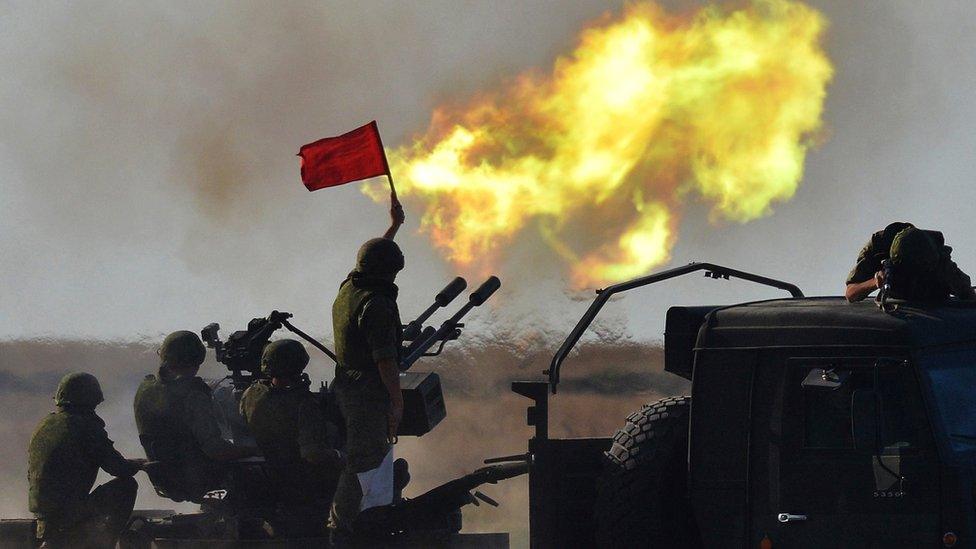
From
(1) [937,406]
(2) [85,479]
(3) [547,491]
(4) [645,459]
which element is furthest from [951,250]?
(2) [85,479]

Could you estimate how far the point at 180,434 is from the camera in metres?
14.4

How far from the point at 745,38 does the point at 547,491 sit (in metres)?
12.5

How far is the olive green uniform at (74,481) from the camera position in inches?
540

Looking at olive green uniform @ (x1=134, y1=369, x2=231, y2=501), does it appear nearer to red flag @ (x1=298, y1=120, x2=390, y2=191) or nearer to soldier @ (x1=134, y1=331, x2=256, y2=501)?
soldier @ (x1=134, y1=331, x2=256, y2=501)

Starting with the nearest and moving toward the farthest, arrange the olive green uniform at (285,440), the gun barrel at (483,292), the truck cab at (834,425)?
1. the truck cab at (834,425)
2. the olive green uniform at (285,440)
3. the gun barrel at (483,292)

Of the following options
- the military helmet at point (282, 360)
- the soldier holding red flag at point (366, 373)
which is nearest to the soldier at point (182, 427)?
the military helmet at point (282, 360)

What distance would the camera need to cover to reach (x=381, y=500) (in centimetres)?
1238

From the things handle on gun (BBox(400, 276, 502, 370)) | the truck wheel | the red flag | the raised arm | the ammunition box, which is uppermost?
the red flag

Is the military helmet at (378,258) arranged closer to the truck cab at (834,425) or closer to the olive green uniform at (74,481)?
the truck cab at (834,425)

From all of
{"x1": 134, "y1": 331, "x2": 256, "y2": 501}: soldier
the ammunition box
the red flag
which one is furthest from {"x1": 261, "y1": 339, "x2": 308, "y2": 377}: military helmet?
the red flag

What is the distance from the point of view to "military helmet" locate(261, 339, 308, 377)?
522 inches

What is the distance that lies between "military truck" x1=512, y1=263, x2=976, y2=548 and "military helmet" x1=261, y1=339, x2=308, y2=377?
10.3ft

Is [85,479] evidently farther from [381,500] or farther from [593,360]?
[593,360]

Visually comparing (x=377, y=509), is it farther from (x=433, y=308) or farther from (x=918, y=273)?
(x=918, y=273)
